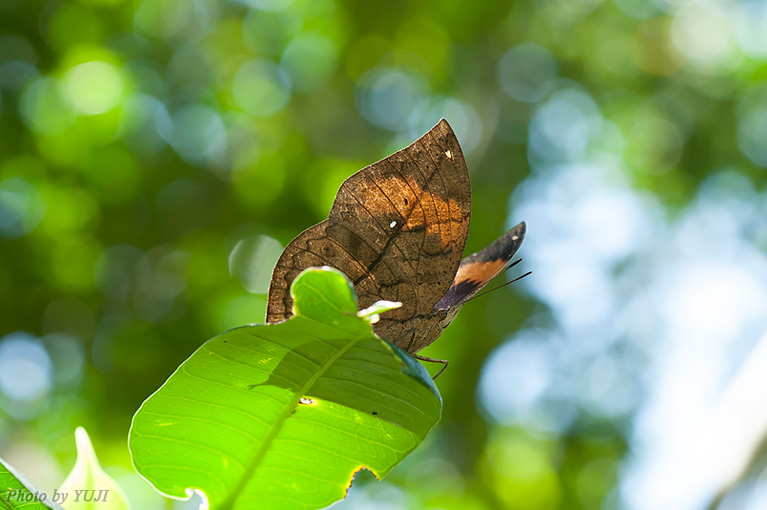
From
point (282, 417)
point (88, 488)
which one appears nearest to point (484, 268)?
point (282, 417)

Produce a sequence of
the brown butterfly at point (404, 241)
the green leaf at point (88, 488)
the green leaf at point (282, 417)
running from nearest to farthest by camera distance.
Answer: the green leaf at point (282, 417)
the green leaf at point (88, 488)
the brown butterfly at point (404, 241)

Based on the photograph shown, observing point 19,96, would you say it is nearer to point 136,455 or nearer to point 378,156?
point 378,156

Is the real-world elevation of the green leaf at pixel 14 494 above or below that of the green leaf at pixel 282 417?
below

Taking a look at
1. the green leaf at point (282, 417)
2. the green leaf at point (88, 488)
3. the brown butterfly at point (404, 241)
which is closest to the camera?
the green leaf at point (282, 417)

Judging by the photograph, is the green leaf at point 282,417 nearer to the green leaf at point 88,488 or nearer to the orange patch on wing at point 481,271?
the green leaf at point 88,488

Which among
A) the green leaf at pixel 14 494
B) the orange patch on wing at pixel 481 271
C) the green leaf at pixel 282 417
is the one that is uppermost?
the orange patch on wing at pixel 481 271

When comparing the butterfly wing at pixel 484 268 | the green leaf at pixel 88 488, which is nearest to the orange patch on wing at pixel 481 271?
the butterfly wing at pixel 484 268

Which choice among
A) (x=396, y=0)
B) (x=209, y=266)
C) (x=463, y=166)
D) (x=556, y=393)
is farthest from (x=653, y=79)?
(x=463, y=166)

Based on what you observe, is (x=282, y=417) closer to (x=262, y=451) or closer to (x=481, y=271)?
(x=262, y=451)
